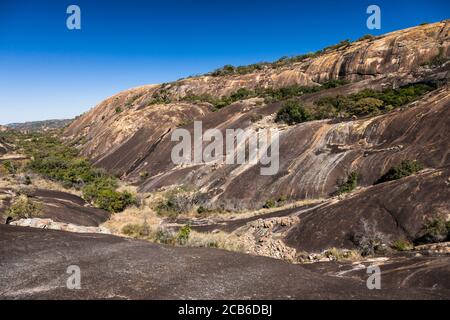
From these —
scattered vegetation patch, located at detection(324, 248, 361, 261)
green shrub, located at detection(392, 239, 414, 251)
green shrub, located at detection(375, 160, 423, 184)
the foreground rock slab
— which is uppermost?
green shrub, located at detection(375, 160, 423, 184)

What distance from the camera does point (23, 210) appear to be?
20984 mm

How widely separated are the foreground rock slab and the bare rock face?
48.4 ft

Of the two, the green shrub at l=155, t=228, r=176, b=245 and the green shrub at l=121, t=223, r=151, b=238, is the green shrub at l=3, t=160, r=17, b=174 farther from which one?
the green shrub at l=155, t=228, r=176, b=245

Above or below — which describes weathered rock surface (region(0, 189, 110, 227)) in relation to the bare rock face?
below

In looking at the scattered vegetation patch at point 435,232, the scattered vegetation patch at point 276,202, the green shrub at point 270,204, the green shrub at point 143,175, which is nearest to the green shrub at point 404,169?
the scattered vegetation patch at point 435,232

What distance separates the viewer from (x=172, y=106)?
60188 millimetres

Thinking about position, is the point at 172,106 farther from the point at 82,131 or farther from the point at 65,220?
the point at 82,131

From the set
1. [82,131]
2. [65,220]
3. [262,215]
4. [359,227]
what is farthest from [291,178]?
[82,131]

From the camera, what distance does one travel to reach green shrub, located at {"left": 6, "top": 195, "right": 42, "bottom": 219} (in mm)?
20675

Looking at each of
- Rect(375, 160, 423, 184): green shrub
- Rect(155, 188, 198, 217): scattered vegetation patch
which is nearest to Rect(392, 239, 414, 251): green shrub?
Rect(375, 160, 423, 184): green shrub

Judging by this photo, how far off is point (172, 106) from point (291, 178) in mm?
37733

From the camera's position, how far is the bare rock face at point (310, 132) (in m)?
24.0

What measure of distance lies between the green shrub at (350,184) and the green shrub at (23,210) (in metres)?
19.1

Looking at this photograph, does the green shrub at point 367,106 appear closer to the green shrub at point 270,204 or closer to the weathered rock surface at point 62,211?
the green shrub at point 270,204
